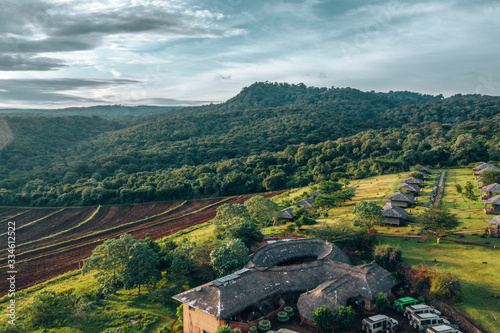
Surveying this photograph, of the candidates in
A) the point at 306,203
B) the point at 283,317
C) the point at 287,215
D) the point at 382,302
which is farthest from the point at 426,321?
the point at 306,203

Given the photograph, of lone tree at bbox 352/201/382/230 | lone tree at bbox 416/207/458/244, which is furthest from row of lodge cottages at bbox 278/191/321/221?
lone tree at bbox 416/207/458/244

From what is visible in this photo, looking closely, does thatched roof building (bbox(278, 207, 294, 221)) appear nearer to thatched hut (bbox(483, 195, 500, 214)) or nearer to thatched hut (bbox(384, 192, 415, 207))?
thatched hut (bbox(384, 192, 415, 207))

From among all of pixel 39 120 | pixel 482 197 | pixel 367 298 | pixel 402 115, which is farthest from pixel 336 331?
pixel 402 115

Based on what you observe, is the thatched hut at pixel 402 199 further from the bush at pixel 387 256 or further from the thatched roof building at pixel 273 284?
the thatched roof building at pixel 273 284

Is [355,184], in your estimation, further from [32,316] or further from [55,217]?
[55,217]

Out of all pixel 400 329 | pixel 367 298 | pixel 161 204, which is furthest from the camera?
pixel 161 204
